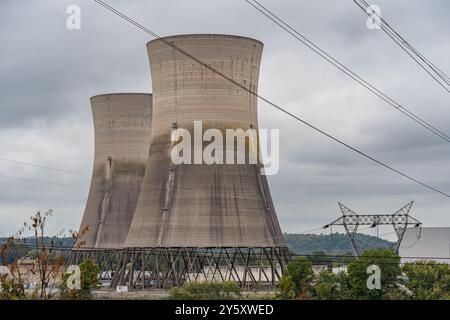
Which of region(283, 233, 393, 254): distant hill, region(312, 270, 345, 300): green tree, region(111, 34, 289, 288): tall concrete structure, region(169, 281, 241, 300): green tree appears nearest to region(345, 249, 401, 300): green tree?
region(312, 270, 345, 300): green tree

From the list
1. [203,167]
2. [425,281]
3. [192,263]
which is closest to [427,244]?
[425,281]

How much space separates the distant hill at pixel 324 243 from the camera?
166625 mm

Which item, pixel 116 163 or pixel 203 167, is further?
pixel 116 163

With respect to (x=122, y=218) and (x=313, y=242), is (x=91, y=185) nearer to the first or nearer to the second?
(x=122, y=218)

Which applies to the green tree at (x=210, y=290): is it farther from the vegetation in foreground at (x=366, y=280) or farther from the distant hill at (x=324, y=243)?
the distant hill at (x=324, y=243)

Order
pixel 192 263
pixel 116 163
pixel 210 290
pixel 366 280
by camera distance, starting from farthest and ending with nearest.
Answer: pixel 116 163, pixel 192 263, pixel 366 280, pixel 210 290

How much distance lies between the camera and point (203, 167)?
33.2 m

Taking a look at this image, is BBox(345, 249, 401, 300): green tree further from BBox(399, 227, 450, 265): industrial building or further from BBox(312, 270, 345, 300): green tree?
BBox(399, 227, 450, 265): industrial building

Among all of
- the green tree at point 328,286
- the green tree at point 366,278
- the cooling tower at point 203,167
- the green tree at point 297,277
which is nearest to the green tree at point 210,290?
the green tree at point 297,277

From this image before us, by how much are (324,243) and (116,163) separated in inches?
5452

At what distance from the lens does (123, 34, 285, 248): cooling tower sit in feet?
107

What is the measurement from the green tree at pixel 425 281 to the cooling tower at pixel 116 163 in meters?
14.3

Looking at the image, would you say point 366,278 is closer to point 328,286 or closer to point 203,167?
point 328,286
